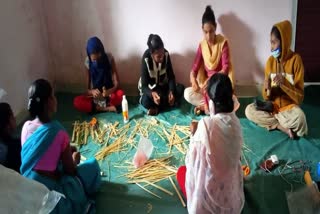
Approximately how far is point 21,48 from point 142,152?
5.65 feet

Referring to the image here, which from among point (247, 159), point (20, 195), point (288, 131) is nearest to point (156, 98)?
point (247, 159)

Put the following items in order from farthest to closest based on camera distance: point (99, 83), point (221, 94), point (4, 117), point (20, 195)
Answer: point (99, 83) → point (4, 117) → point (221, 94) → point (20, 195)

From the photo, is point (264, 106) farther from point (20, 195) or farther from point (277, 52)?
point (20, 195)

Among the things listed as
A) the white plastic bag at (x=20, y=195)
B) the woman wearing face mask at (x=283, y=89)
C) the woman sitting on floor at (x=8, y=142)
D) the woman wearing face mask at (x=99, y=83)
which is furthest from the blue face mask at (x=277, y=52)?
the white plastic bag at (x=20, y=195)

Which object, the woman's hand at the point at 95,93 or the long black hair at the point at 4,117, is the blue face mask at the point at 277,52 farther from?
the long black hair at the point at 4,117

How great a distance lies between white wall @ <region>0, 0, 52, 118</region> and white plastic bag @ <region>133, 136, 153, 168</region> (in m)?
1.40

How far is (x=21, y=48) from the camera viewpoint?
162 inches

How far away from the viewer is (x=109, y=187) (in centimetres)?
317

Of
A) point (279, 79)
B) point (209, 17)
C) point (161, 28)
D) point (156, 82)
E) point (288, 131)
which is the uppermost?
point (209, 17)

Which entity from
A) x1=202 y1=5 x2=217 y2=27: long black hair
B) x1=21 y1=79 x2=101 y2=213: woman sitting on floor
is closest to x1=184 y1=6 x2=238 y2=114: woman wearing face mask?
x1=202 y1=5 x2=217 y2=27: long black hair

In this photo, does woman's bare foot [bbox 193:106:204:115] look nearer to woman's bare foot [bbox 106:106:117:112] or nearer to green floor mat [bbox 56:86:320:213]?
green floor mat [bbox 56:86:320:213]

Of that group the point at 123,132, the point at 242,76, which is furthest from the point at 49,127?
the point at 242,76

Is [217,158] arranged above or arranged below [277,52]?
below

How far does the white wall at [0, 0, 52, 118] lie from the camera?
382 centimetres
